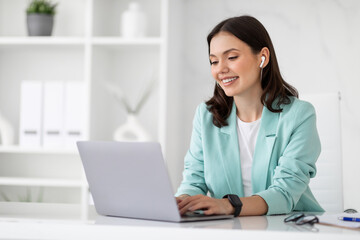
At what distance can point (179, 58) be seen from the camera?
3.20 meters

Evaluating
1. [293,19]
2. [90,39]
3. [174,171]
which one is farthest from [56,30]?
[293,19]

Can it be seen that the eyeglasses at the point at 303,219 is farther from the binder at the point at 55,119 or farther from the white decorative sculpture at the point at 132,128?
the binder at the point at 55,119

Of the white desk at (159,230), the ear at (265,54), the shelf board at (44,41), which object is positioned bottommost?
the white desk at (159,230)

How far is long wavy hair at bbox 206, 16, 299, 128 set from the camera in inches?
73.4

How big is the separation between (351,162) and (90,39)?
166 cm

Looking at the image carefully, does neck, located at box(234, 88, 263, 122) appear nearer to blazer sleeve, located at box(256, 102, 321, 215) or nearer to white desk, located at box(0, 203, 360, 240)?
blazer sleeve, located at box(256, 102, 321, 215)

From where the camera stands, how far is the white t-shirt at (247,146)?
187cm

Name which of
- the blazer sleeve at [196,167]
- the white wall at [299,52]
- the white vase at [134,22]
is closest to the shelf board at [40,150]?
the white wall at [299,52]

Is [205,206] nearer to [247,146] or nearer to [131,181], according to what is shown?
[131,181]

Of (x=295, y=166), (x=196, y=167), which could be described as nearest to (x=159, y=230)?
(x=295, y=166)

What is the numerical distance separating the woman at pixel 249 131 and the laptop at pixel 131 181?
35 cm

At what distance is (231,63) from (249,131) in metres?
0.26

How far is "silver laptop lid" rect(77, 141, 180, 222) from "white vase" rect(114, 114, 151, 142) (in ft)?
5.34

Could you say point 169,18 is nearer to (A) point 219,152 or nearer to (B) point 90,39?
(B) point 90,39
